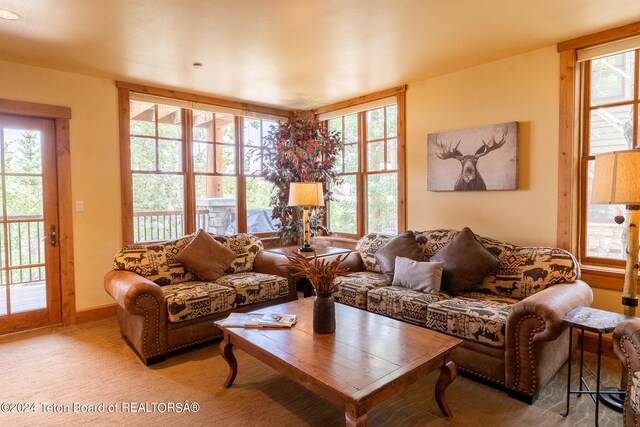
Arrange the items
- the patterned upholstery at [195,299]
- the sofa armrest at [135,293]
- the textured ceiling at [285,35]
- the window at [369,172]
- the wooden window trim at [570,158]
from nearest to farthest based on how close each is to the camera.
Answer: the textured ceiling at [285,35] → the sofa armrest at [135,293] → the patterned upholstery at [195,299] → the wooden window trim at [570,158] → the window at [369,172]

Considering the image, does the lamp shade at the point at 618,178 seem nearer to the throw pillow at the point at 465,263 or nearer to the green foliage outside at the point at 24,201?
the throw pillow at the point at 465,263

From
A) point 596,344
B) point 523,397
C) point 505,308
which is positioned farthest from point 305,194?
point 596,344

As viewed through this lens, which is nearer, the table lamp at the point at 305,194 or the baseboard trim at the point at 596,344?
the baseboard trim at the point at 596,344

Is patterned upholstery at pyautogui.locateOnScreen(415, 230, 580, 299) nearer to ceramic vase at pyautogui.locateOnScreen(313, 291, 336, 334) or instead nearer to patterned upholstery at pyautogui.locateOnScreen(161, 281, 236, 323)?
ceramic vase at pyautogui.locateOnScreen(313, 291, 336, 334)

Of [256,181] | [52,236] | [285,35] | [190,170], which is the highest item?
[285,35]

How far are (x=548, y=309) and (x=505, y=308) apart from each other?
0.47 metres

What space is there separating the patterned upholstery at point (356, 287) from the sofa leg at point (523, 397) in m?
1.28

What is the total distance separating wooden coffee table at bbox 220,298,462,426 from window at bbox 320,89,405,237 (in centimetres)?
227

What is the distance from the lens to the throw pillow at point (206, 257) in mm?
3602

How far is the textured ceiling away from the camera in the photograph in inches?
98.0

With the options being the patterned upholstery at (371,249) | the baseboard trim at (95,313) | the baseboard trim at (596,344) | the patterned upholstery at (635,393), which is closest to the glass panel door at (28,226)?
the baseboard trim at (95,313)

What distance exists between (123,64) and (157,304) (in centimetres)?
229

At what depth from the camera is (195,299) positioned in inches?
121

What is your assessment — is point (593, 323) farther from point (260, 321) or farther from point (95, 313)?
point (95, 313)
